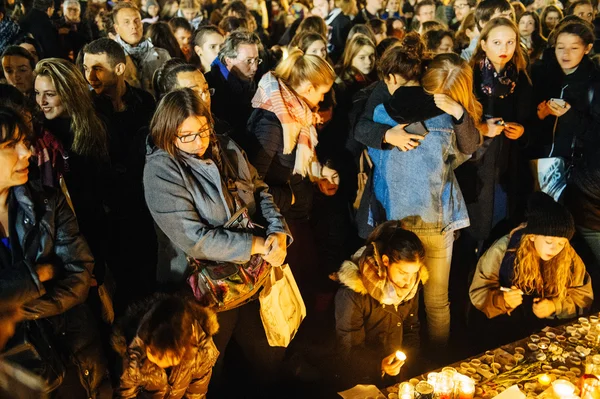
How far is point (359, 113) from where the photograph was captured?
388 centimetres

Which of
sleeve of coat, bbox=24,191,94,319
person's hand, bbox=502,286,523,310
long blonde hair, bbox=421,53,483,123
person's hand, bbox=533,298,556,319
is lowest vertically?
person's hand, bbox=533,298,556,319

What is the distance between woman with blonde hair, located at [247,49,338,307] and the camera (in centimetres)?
358

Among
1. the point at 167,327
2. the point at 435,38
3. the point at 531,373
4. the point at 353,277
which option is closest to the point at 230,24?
the point at 435,38

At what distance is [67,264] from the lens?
2568mm

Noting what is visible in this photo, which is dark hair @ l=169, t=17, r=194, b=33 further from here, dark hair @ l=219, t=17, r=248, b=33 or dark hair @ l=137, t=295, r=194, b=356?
dark hair @ l=137, t=295, r=194, b=356

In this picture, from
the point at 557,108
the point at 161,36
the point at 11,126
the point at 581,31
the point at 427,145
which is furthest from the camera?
the point at 161,36

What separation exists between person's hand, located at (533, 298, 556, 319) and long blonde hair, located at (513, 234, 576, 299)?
70 mm

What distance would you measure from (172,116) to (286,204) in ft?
3.78

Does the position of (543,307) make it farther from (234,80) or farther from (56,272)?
(56,272)

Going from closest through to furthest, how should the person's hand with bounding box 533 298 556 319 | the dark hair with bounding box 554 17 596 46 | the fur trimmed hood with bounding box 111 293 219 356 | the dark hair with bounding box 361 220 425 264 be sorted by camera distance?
the fur trimmed hood with bounding box 111 293 219 356 < the dark hair with bounding box 361 220 425 264 < the person's hand with bounding box 533 298 556 319 < the dark hair with bounding box 554 17 596 46

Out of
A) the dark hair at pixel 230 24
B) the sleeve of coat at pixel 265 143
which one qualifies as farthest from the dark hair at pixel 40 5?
the sleeve of coat at pixel 265 143

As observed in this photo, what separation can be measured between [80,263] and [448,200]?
6.88 feet

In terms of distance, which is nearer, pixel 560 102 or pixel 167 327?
pixel 167 327

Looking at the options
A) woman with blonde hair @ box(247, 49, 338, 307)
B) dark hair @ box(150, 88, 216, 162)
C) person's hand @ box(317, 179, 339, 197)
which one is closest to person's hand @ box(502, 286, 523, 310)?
person's hand @ box(317, 179, 339, 197)
